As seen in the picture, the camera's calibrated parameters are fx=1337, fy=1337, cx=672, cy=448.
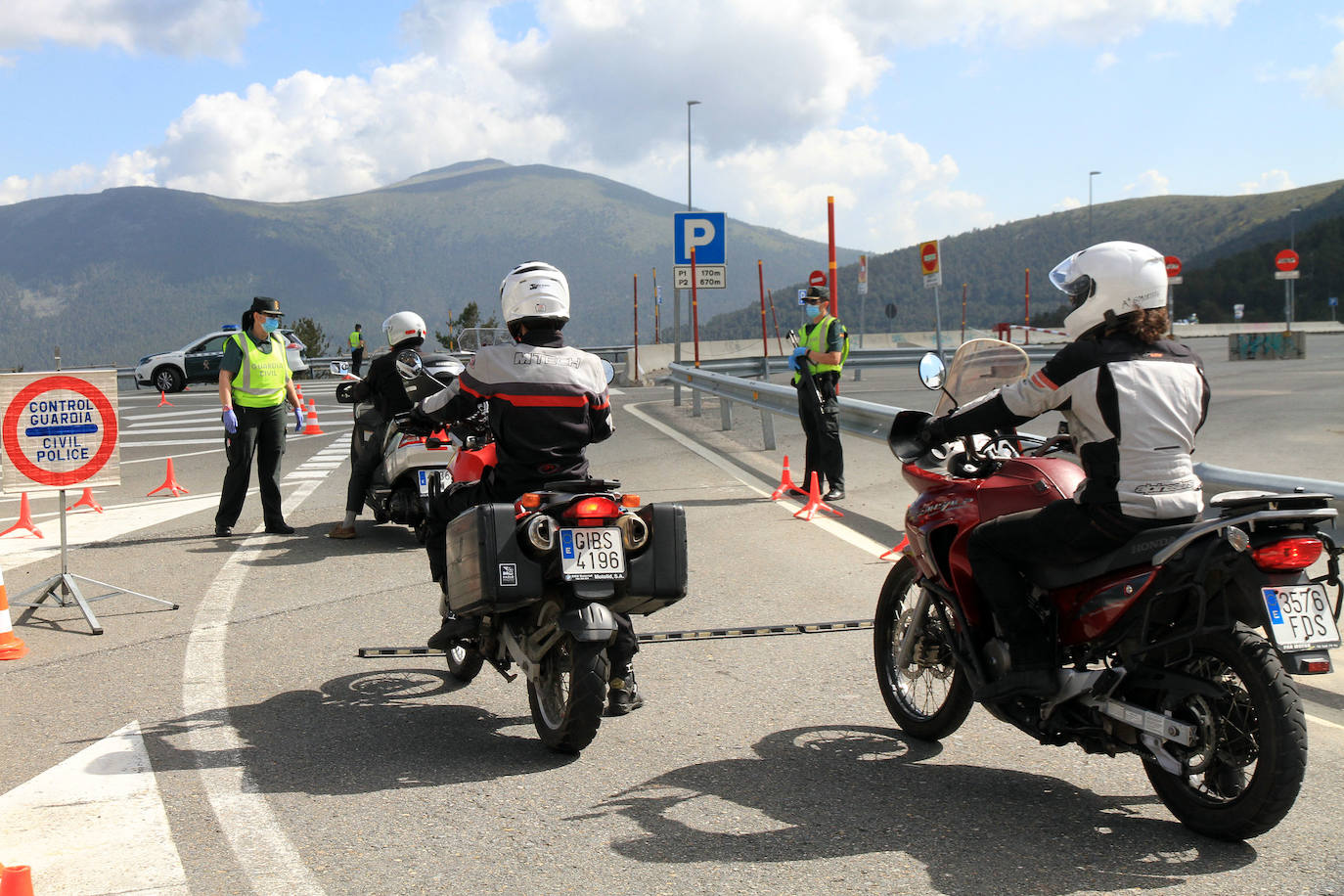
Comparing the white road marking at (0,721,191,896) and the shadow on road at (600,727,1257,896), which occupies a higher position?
the white road marking at (0,721,191,896)

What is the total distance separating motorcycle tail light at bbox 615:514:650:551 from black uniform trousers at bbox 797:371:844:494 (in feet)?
23.8

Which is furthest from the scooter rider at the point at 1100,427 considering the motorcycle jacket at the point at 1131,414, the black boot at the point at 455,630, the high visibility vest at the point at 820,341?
the high visibility vest at the point at 820,341

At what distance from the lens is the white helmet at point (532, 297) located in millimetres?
5633

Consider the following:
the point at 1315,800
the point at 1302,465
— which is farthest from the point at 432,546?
the point at 1302,465

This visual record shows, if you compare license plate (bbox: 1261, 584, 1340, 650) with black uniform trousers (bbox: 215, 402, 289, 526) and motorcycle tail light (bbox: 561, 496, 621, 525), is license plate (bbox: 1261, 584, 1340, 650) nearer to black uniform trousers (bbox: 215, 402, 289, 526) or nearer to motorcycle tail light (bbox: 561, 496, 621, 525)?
motorcycle tail light (bbox: 561, 496, 621, 525)

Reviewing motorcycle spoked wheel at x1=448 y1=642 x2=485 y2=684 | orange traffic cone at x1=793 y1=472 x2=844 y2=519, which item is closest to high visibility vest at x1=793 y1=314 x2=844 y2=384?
orange traffic cone at x1=793 y1=472 x2=844 y2=519

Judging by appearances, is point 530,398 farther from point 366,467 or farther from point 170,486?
point 170,486

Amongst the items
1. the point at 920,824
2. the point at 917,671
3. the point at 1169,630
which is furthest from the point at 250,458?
the point at 1169,630

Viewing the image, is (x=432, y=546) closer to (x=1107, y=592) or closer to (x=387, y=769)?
(x=387, y=769)

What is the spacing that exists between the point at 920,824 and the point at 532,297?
8.79 feet

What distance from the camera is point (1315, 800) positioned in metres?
4.43

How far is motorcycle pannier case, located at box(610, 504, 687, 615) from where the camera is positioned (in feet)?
16.9

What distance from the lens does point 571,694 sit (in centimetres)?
492

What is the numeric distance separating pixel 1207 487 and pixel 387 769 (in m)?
4.43
